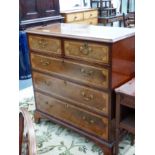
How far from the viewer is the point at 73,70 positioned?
1.82 m

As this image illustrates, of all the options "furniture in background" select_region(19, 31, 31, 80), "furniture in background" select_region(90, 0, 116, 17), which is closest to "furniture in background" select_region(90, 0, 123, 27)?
"furniture in background" select_region(90, 0, 116, 17)

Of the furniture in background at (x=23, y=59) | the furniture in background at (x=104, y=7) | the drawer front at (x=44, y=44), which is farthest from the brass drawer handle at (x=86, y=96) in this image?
the furniture in background at (x=104, y=7)

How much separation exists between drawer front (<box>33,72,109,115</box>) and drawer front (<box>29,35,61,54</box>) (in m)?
0.25

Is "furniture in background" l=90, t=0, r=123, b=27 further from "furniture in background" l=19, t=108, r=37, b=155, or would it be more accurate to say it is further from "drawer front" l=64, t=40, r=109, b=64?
"furniture in background" l=19, t=108, r=37, b=155

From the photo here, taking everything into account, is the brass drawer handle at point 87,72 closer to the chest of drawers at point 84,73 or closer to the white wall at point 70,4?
the chest of drawers at point 84,73

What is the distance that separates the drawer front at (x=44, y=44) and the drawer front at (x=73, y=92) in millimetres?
253

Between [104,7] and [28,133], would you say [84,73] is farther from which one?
[104,7]

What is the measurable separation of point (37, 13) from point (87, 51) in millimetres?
2195

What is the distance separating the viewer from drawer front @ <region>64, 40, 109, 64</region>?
1.55 meters

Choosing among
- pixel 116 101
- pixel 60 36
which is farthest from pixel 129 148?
pixel 60 36

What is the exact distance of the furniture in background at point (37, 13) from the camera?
3.34 meters

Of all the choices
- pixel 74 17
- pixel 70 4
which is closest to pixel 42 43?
pixel 74 17

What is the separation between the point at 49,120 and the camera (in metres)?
2.41
